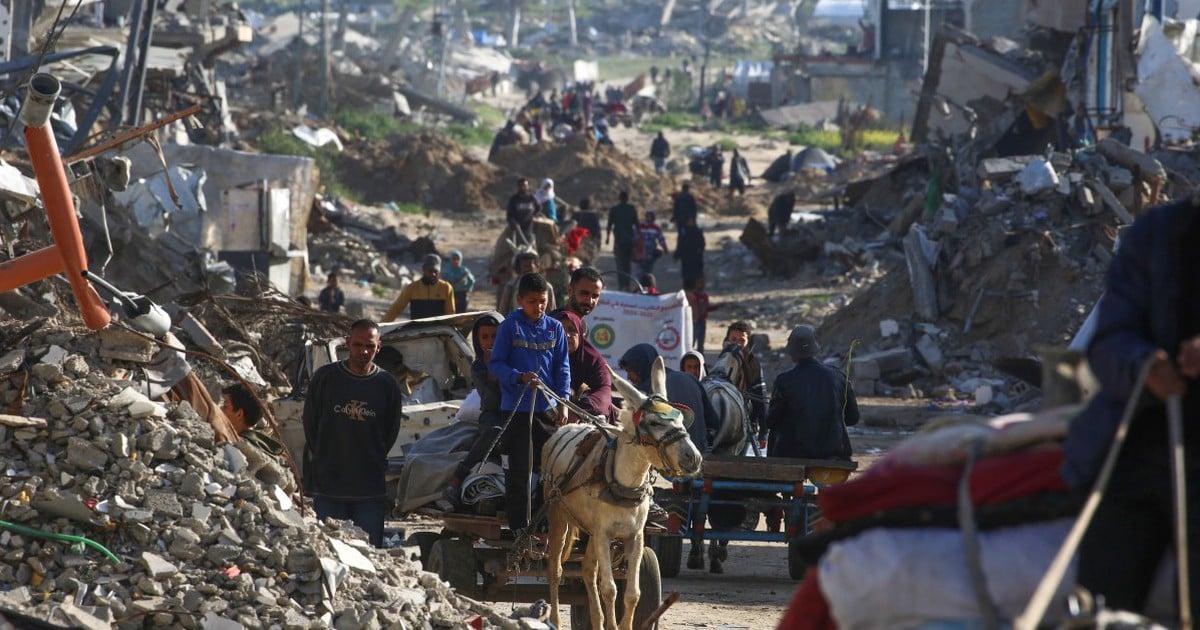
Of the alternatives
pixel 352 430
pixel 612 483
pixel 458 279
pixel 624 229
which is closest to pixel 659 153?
pixel 624 229

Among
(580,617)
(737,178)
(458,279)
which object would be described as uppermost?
(580,617)

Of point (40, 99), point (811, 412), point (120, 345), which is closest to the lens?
point (40, 99)

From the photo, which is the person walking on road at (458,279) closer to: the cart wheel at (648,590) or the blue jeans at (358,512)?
the blue jeans at (358,512)

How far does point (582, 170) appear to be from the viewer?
138 feet

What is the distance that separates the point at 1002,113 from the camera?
31.4 metres

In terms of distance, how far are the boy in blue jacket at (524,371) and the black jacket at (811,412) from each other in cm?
251

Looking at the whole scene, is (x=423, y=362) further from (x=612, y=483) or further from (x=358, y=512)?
(x=612, y=483)

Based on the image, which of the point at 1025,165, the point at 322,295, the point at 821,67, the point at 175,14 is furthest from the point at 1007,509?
the point at 821,67

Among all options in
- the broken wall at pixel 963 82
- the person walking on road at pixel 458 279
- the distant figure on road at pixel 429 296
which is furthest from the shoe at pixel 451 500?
the broken wall at pixel 963 82

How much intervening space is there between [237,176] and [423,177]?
55.4ft

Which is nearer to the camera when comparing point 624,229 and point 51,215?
point 51,215

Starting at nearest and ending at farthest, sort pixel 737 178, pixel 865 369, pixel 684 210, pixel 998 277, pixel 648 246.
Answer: pixel 865 369 → pixel 998 277 → pixel 684 210 → pixel 648 246 → pixel 737 178

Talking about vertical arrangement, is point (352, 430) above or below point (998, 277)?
above

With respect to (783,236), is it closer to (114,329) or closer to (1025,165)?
(1025,165)
